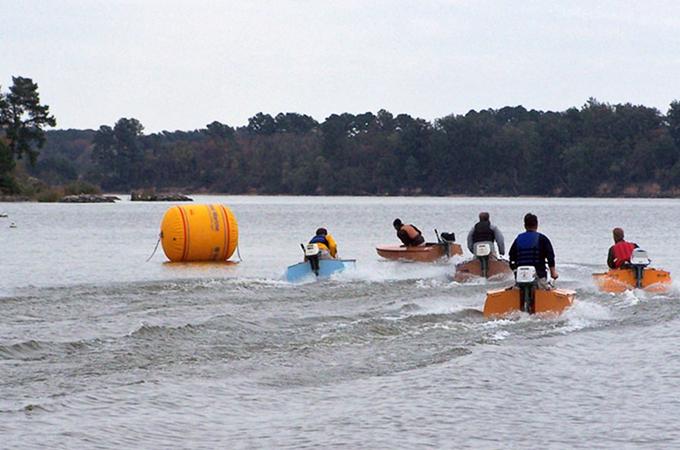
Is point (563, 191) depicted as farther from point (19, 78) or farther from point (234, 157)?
point (19, 78)

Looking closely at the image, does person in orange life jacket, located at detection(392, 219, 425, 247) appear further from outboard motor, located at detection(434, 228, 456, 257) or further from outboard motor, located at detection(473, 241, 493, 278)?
outboard motor, located at detection(473, 241, 493, 278)

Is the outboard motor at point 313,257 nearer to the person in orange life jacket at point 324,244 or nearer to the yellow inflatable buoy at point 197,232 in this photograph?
the person in orange life jacket at point 324,244

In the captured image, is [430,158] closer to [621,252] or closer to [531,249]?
[621,252]

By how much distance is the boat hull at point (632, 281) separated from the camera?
79.6 feet

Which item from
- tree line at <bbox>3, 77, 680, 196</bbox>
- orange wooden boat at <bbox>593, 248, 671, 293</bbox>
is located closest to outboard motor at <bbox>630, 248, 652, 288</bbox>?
orange wooden boat at <bbox>593, 248, 671, 293</bbox>

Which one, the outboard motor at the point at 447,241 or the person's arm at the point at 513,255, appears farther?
the outboard motor at the point at 447,241

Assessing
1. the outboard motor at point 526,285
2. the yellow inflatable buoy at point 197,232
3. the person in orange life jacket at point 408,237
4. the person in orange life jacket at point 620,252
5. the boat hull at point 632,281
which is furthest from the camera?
the yellow inflatable buoy at point 197,232

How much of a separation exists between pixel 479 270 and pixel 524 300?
6.89 meters

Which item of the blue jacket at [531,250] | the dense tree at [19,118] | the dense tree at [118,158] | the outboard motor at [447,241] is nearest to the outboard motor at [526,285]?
the blue jacket at [531,250]

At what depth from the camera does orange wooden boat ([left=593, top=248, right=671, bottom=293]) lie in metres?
24.2

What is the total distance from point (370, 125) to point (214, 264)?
151009 millimetres

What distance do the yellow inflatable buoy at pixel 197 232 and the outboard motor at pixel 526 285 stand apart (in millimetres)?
14730

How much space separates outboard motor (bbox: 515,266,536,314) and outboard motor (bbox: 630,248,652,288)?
472 cm

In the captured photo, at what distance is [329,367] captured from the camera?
629 inches
